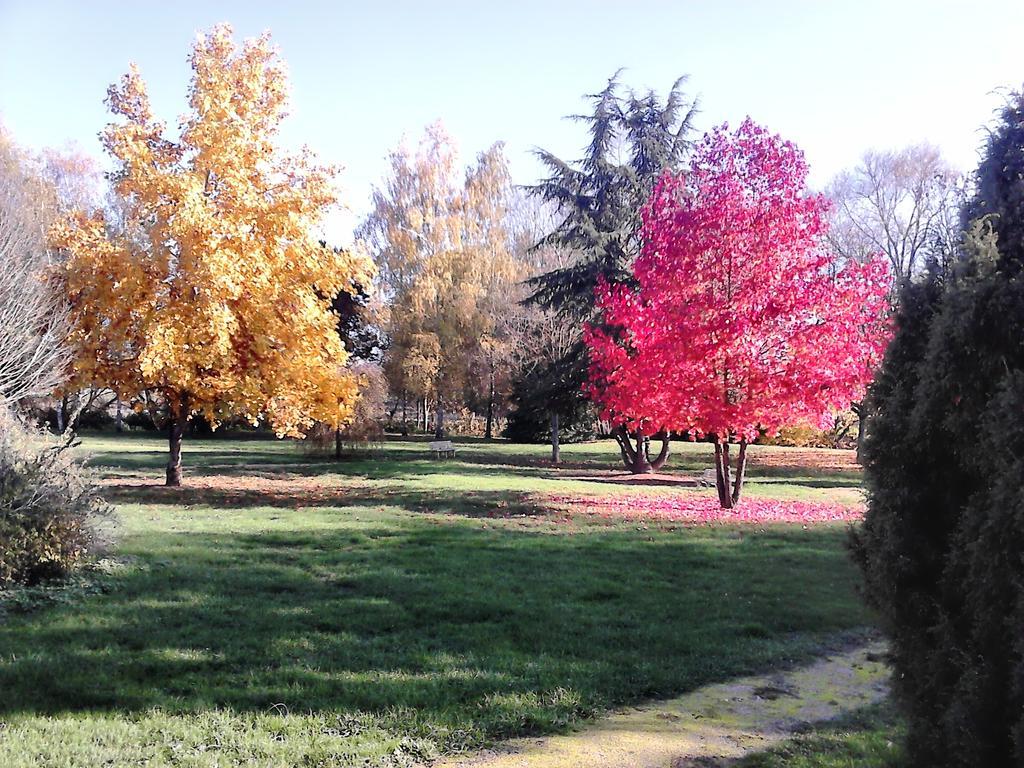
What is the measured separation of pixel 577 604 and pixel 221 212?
394 inches

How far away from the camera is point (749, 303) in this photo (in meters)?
11.1

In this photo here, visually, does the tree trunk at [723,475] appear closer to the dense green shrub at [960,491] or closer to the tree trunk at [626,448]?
the tree trunk at [626,448]

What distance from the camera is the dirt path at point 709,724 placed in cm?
351

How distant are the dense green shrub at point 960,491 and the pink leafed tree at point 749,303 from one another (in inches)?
316

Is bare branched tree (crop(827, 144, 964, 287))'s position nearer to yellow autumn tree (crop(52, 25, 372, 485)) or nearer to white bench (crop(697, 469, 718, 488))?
white bench (crop(697, 469, 718, 488))

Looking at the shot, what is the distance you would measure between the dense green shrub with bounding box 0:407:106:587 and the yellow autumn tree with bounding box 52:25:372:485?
495 centimetres

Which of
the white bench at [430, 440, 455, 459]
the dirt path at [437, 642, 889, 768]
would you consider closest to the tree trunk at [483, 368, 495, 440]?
the white bench at [430, 440, 455, 459]

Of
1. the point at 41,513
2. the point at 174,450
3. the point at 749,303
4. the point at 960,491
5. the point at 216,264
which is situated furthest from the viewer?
the point at 174,450

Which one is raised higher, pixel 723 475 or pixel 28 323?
pixel 28 323

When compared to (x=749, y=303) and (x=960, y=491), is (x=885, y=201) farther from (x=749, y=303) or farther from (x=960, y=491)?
(x=960, y=491)

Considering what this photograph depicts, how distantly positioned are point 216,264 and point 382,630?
839 cm

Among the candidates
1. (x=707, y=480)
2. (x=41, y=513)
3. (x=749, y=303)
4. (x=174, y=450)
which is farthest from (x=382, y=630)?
(x=707, y=480)

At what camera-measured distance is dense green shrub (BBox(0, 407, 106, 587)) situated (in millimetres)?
6301

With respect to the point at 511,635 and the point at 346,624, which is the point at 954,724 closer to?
the point at 511,635
